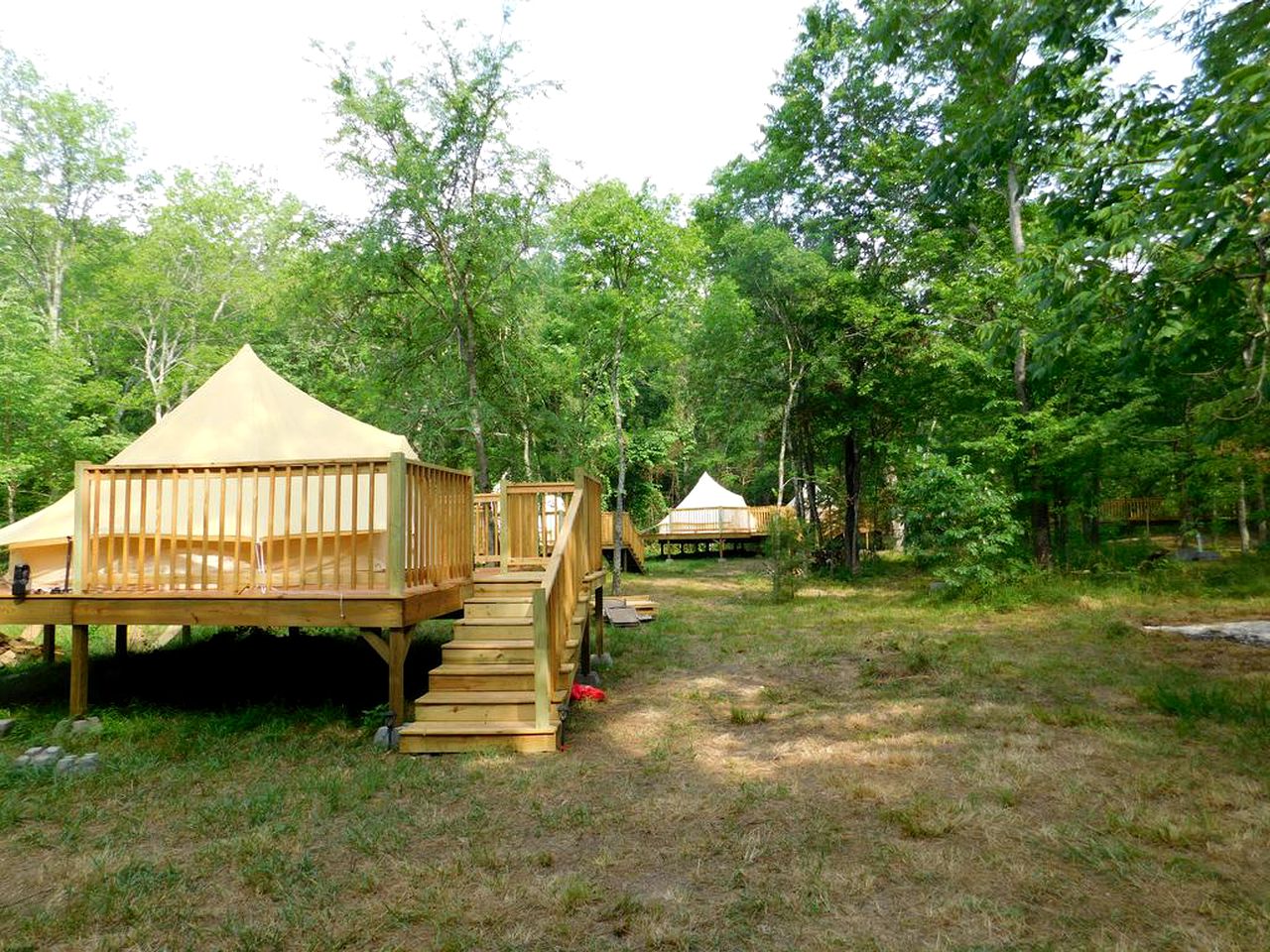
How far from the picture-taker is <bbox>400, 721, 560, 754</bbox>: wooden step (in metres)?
5.19

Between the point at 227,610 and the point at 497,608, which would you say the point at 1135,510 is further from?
the point at 227,610

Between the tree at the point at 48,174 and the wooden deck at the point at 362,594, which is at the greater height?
the tree at the point at 48,174

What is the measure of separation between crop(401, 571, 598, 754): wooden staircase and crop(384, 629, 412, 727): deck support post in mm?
154

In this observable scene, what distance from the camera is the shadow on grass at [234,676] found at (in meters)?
6.74

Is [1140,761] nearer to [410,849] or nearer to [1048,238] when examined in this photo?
[410,849]

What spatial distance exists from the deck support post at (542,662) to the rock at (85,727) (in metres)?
3.50

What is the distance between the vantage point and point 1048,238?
1374 centimetres

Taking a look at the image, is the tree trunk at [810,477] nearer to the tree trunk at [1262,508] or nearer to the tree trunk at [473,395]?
the tree trunk at [1262,508]

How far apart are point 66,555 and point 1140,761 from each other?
9.76 m

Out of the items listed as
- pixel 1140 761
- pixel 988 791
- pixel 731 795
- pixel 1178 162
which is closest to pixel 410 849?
pixel 731 795

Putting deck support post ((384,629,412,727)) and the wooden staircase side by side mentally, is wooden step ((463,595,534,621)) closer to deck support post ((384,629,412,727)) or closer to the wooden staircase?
the wooden staircase

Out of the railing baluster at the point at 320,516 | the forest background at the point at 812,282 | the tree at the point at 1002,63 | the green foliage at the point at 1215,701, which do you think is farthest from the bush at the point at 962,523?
the railing baluster at the point at 320,516

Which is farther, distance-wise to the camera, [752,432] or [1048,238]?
[752,432]

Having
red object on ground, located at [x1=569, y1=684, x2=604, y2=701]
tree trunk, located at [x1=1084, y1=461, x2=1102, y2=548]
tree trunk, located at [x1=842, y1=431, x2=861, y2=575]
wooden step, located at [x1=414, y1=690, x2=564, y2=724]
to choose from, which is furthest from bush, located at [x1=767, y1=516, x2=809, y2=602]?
wooden step, located at [x1=414, y1=690, x2=564, y2=724]
